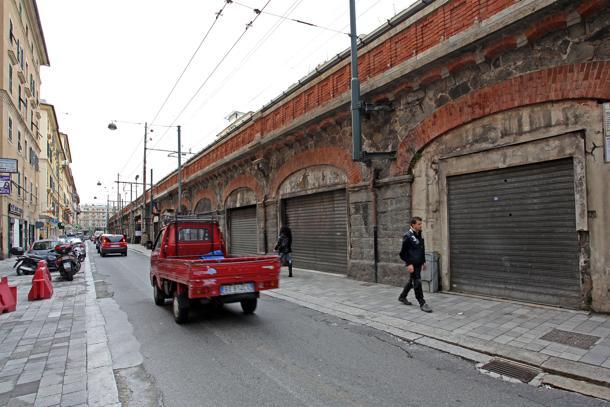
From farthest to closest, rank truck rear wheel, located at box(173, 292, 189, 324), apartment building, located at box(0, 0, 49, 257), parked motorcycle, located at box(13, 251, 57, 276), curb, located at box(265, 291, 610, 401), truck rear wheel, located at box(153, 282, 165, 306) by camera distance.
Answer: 1. apartment building, located at box(0, 0, 49, 257)
2. parked motorcycle, located at box(13, 251, 57, 276)
3. truck rear wheel, located at box(153, 282, 165, 306)
4. truck rear wheel, located at box(173, 292, 189, 324)
5. curb, located at box(265, 291, 610, 401)

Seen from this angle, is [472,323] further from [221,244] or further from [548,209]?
[221,244]

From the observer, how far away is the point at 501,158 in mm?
7309

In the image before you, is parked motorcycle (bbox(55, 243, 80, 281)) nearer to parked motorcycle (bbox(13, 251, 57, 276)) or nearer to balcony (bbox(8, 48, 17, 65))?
parked motorcycle (bbox(13, 251, 57, 276))

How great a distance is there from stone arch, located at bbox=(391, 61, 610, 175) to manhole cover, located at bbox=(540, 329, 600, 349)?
11.9 feet

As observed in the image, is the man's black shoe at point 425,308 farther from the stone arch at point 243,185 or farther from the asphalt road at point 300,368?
the stone arch at point 243,185

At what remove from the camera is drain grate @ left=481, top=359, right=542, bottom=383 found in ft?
13.2

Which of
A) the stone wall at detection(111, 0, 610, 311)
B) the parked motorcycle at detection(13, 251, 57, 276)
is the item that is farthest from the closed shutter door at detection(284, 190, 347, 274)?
the parked motorcycle at detection(13, 251, 57, 276)

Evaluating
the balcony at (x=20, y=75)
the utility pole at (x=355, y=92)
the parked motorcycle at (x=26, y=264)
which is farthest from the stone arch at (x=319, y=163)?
the balcony at (x=20, y=75)

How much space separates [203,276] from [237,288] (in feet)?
2.12

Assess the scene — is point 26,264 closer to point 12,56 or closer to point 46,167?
point 12,56

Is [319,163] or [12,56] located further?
[12,56]

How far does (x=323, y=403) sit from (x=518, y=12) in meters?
6.92

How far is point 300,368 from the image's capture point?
4301 millimetres

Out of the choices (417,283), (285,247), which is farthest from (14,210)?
(417,283)
